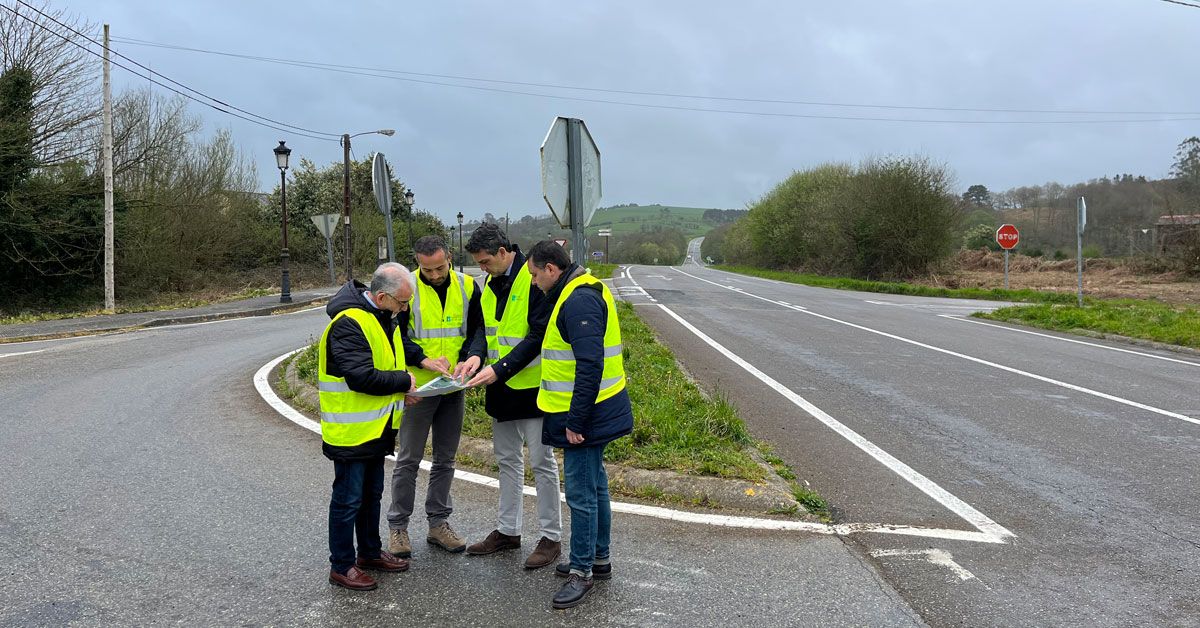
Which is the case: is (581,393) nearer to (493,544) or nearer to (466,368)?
(466,368)

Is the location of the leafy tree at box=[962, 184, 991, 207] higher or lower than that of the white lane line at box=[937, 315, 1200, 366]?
higher

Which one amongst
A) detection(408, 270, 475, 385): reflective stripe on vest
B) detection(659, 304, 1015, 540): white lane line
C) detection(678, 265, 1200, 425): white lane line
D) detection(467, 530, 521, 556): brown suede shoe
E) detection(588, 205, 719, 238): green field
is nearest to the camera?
detection(467, 530, 521, 556): brown suede shoe

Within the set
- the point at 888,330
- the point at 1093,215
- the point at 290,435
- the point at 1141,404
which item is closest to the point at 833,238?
the point at 1093,215

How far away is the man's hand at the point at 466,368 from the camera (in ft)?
13.5

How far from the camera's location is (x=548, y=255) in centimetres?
381

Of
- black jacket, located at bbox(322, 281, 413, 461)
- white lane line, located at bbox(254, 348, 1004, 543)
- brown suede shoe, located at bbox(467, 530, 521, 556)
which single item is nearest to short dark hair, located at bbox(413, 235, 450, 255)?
black jacket, located at bbox(322, 281, 413, 461)

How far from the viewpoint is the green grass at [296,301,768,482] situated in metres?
5.32

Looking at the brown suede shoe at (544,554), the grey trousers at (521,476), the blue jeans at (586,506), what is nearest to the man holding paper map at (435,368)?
the grey trousers at (521,476)

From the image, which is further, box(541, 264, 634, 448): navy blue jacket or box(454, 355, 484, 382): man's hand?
box(454, 355, 484, 382): man's hand

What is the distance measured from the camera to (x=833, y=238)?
4444 centimetres

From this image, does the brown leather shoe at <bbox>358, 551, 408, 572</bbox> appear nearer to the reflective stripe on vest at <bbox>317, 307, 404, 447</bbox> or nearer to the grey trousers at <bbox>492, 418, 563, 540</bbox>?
the grey trousers at <bbox>492, 418, 563, 540</bbox>

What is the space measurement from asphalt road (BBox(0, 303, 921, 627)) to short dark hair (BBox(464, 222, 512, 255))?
1732 millimetres

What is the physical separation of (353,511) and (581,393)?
136 cm

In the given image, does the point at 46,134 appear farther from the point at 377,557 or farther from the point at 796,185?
the point at 796,185
